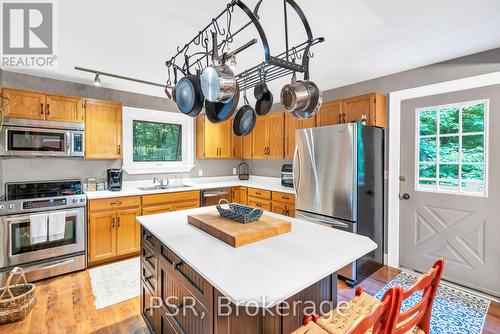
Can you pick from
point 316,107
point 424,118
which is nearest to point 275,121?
point 424,118

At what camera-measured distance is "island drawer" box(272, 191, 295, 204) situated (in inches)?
135

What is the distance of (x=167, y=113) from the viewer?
404 cm

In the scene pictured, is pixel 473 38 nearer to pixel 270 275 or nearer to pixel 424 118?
pixel 424 118

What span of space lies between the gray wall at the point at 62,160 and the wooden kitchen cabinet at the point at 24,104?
1.05 ft

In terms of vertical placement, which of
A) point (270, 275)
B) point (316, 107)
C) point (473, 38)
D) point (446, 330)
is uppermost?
point (473, 38)

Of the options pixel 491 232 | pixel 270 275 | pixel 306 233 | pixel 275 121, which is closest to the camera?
pixel 270 275

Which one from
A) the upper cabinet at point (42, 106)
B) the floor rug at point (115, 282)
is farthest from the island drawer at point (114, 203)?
the upper cabinet at point (42, 106)

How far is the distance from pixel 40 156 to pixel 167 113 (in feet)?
5.89

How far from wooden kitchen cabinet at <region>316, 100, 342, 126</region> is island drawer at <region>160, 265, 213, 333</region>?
8.68ft

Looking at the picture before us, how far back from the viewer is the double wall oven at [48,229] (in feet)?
8.26

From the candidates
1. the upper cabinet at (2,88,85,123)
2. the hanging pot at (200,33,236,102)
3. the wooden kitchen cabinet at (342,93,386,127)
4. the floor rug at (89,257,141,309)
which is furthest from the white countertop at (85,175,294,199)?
the hanging pot at (200,33,236,102)

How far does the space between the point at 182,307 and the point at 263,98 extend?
1488mm

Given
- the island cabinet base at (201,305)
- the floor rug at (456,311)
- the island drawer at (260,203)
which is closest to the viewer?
the island cabinet base at (201,305)

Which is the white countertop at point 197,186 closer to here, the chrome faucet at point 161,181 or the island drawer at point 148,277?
the chrome faucet at point 161,181
